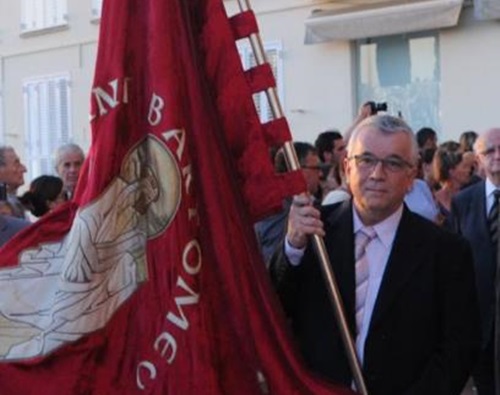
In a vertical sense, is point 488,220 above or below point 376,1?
above

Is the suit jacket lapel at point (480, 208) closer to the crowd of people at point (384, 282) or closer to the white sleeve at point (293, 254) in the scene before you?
the crowd of people at point (384, 282)

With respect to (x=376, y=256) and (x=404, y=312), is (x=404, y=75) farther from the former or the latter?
(x=404, y=312)

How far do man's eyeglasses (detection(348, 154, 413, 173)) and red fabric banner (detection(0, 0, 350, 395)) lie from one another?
0.74ft

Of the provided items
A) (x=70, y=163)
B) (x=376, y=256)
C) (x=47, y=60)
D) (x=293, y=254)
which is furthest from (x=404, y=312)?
(x=47, y=60)

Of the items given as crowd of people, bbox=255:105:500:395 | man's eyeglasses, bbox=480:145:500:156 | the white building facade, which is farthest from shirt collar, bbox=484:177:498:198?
the white building facade

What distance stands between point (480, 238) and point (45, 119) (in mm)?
15424

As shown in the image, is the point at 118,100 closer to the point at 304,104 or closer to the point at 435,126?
the point at 435,126

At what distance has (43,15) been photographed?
20906mm

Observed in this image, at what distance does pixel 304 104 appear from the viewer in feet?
53.4

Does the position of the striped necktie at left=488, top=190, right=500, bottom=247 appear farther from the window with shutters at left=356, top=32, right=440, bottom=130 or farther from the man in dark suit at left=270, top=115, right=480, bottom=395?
the window with shutters at left=356, top=32, right=440, bottom=130

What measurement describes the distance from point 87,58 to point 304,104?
5.10 meters

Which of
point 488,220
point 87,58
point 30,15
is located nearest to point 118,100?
point 488,220

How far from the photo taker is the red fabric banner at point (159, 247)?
145 inches

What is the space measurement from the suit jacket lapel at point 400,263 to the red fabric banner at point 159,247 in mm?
313
